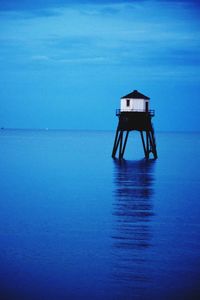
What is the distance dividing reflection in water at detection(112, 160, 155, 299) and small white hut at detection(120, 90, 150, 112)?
12117mm

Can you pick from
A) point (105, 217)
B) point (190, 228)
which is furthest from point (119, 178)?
point (190, 228)

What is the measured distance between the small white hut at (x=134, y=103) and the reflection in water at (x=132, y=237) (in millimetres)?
12117

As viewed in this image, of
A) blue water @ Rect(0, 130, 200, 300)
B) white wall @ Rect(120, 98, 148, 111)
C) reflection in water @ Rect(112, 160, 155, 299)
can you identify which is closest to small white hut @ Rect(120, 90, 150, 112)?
white wall @ Rect(120, 98, 148, 111)

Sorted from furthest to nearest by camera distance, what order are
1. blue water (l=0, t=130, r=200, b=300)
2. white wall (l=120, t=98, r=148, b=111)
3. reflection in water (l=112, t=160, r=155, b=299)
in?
white wall (l=120, t=98, r=148, b=111) → reflection in water (l=112, t=160, r=155, b=299) → blue water (l=0, t=130, r=200, b=300)

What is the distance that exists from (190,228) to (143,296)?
7.15m

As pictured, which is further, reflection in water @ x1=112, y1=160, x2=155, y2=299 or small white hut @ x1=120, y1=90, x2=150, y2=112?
small white hut @ x1=120, y1=90, x2=150, y2=112

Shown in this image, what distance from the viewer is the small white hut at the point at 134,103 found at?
1624 inches

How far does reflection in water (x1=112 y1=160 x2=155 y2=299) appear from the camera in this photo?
1116 cm

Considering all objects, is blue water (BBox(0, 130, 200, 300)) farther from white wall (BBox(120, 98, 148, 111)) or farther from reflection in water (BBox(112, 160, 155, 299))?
white wall (BBox(120, 98, 148, 111))

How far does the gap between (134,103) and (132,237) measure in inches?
1046

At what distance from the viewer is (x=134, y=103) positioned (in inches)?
1624

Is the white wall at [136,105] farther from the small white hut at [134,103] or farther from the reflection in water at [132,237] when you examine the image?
the reflection in water at [132,237]

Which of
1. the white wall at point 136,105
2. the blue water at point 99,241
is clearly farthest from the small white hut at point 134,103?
the blue water at point 99,241

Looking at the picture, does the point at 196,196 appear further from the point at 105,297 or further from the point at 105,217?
the point at 105,297
